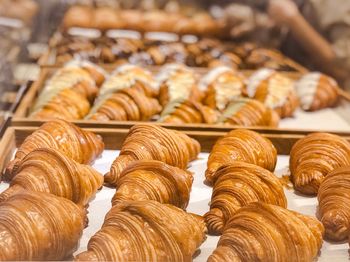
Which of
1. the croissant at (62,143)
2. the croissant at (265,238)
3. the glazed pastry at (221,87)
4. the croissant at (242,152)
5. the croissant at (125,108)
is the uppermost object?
the glazed pastry at (221,87)

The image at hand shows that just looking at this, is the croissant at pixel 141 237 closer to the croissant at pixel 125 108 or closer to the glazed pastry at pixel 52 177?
the glazed pastry at pixel 52 177

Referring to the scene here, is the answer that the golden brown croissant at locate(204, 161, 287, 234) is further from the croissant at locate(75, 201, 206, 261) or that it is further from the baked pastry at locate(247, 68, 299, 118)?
the baked pastry at locate(247, 68, 299, 118)

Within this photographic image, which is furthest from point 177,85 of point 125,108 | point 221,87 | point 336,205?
point 336,205

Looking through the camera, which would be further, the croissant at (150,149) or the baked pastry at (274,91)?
the baked pastry at (274,91)

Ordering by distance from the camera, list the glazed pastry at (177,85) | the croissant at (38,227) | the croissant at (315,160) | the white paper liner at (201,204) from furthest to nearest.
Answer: the glazed pastry at (177,85) → the croissant at (315,160) → the white paper liner at (201,204) → the croissant at (38,227)

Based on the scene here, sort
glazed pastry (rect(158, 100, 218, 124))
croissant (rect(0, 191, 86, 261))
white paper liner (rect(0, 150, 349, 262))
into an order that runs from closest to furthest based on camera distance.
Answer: croissant (rect(0, 191, 86, 261)) → white paper liner (rect(0, 150, 349, 262)) → glazed pastry (rect(158, 100, 218, 124))

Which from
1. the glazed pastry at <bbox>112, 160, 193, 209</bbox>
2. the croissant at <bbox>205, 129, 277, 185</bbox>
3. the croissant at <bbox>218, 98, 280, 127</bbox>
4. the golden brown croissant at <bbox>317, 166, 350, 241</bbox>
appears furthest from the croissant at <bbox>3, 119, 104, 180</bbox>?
the golden brown croissant at <bbox>317, 166, 350, 241</bbox>

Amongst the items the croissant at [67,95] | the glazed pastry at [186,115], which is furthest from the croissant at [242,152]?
the croissant at [67,95]
